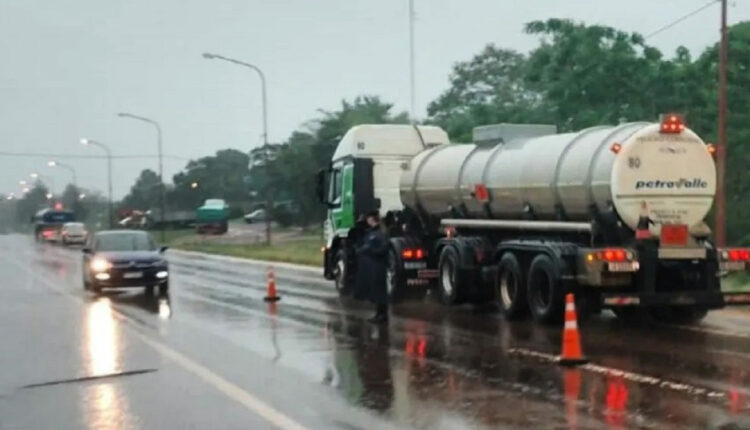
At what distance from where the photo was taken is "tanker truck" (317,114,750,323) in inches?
647

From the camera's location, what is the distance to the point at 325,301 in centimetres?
2327

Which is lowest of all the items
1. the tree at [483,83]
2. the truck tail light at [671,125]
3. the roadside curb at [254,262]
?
the roadside curb at [254,262]

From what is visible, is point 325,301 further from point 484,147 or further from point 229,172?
point 229,172

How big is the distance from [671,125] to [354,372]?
6.58 metres

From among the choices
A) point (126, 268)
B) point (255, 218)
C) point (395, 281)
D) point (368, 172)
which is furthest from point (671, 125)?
point (255, 218)

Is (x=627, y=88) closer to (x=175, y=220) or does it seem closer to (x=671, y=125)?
(x=671, y=125)

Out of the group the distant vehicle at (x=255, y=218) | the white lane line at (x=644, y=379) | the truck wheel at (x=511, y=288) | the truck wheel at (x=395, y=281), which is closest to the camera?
the white lane line at (x=644, y=379)

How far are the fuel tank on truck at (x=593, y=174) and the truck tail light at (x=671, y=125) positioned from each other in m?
0.05

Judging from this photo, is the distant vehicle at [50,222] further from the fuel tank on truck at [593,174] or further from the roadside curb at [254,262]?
the fuel tank on truck at [593,174]

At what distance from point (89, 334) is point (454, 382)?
291 inches

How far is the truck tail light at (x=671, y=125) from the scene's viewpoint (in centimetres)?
1648

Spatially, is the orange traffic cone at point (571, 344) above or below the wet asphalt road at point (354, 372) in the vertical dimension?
above

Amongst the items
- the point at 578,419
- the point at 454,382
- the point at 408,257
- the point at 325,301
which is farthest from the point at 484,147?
the point at 578,419

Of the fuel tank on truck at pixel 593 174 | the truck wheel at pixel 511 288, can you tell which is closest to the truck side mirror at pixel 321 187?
the fuel tank on truck at pixel 593 174
